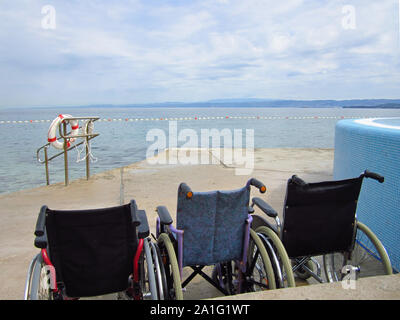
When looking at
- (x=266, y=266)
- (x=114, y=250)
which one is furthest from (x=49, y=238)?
(x=266, y=266)

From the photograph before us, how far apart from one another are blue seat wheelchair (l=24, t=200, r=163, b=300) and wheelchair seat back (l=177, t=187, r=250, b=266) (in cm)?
23

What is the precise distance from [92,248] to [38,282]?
0.97 feet

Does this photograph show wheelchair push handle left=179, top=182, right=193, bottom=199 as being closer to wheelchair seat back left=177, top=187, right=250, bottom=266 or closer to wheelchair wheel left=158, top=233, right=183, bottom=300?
wheelchair seat back left=177, top=187, right=250, bottom=266

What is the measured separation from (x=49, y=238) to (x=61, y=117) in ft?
16.4

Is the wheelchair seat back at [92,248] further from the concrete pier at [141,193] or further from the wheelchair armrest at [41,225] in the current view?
the concrete pier at [141,193]

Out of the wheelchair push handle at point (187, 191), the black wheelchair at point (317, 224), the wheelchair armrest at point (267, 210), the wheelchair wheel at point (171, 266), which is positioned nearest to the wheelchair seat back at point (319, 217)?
the black wheelchair at point (317, 224)

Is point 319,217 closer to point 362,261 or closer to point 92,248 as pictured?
point 362,261

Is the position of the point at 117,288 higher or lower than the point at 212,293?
higher

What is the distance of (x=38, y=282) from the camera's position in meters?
1.62

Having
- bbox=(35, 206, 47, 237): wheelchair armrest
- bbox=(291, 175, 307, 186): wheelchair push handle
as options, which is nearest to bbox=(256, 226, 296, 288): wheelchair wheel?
bbox=(291, 175, 307, 186): wheelchair push handle

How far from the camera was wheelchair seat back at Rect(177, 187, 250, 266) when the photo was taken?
6.26ft

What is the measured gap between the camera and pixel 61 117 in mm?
6297

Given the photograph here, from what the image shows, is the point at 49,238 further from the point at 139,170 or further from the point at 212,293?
the point at 139,170
